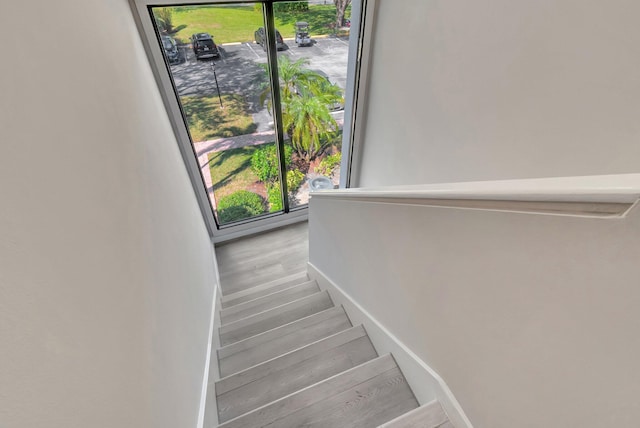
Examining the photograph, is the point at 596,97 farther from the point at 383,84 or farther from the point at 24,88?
the point at 383,84

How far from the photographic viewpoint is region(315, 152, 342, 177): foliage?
406cm

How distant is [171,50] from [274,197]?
6.60 feet

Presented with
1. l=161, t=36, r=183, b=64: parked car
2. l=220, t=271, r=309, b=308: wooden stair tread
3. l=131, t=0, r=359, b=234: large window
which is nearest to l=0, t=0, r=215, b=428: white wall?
l=161, t=36, r=183, b=64: parked car

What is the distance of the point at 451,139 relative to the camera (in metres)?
1.86

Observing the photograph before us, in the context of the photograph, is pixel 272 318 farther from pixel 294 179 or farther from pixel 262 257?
pixel 294 179

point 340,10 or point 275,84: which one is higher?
point 340,10

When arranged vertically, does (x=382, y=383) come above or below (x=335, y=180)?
above

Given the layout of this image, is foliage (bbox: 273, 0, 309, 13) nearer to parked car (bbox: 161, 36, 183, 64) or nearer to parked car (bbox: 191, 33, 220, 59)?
parked car (bbox: 191, 33, 220, 59)

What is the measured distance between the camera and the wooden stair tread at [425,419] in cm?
115

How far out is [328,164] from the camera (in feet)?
13.5

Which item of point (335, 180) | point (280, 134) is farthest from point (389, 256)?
point (335, 180)

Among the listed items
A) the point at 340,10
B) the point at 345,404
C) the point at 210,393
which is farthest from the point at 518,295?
the point at 340,10

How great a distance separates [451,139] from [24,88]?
188 cm

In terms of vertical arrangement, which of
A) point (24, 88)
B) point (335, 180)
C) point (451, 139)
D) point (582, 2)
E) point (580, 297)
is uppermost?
point (582, 2)
